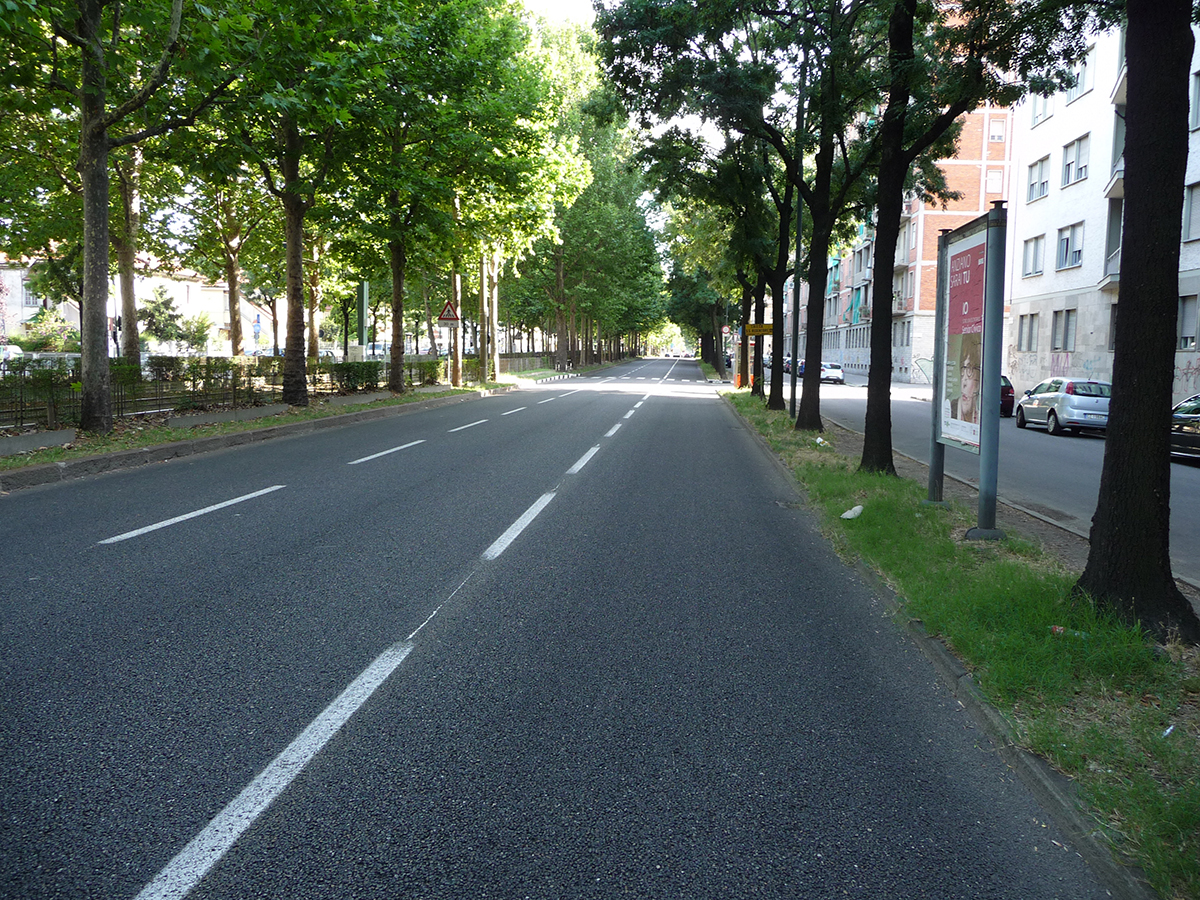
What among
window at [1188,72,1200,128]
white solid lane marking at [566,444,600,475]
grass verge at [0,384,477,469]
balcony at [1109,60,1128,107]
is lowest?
white solid lane marking at [566,444,600,475]

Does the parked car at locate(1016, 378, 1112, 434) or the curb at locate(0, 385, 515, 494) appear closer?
the curb at locate(0, 385, 515, 494)

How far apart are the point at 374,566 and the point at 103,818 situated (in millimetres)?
3523

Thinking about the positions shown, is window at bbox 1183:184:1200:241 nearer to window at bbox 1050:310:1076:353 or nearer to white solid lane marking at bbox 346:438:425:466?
window at bbox 1050:310:1076:353

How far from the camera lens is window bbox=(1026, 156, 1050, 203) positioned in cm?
3481

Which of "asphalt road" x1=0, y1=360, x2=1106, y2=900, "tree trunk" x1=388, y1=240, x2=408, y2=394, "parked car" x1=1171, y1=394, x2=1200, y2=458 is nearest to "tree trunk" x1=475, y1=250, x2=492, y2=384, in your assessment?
"tree trunk" x1=388, y1=240, x2=408, y2=394

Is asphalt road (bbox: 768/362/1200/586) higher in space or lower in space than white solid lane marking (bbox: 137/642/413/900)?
lower

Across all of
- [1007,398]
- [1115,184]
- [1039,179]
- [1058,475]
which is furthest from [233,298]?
[1039,179]

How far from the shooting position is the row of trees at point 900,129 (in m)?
4.82

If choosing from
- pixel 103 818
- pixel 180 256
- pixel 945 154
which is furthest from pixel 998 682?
pixel 180 256

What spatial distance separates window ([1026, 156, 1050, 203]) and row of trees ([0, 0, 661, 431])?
1930 centimetres

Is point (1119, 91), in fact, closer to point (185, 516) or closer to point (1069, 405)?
point (1069, 405)

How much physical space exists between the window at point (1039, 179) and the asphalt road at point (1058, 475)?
16003 millimetres

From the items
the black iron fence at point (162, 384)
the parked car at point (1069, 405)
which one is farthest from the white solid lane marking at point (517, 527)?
the parked car at point (1069, 405)

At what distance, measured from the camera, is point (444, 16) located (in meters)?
20.4
